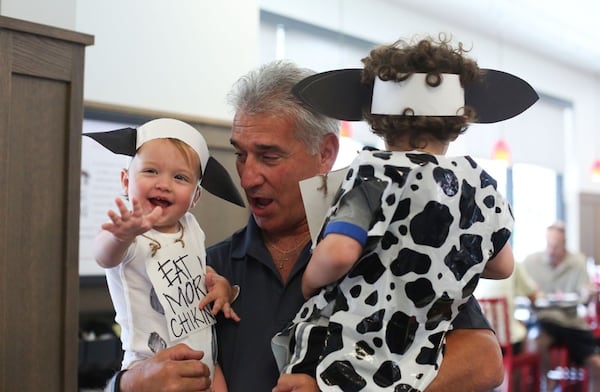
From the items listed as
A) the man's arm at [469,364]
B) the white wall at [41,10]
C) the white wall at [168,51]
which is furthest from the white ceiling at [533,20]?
the man's arm at [469,364]

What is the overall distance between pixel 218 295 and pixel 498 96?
2.56 ft

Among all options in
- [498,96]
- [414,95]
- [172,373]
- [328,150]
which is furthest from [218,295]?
[498,96]

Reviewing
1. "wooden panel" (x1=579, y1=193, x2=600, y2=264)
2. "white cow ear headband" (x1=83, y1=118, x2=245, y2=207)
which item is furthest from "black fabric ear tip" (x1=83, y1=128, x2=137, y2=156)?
"wooden panel" (x1=579, y1=193, x2=600, y2=264)

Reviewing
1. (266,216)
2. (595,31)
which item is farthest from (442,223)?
(595,31)

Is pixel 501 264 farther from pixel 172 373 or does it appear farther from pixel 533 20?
pixel 533 20

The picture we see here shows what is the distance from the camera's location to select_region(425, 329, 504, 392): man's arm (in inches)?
58.9

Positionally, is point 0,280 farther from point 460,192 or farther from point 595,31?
point 595,31

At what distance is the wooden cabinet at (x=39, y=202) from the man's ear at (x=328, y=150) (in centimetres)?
83

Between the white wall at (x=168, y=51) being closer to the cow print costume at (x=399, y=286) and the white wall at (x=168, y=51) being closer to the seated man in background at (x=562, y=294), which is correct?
the cow print costume at (x=399, y=286)

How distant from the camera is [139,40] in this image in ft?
14.1

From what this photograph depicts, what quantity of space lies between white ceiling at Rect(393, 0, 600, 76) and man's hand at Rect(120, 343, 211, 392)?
22.3ft

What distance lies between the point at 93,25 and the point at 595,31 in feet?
24.3

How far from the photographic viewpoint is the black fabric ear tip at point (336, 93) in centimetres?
159

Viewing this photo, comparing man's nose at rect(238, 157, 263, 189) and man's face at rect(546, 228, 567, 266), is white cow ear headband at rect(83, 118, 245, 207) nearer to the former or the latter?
man's nose at rect(238, 157, 263, 189)
